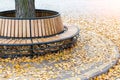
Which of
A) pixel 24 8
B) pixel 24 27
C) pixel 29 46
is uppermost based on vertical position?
pixel 24 8

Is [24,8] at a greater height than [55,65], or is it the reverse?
[24,8]

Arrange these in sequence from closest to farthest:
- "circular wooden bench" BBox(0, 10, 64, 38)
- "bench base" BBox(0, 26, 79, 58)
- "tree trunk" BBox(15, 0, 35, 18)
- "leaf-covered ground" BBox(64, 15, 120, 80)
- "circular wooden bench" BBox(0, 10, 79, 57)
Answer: "bench base" BBox(0, 26, 79, 58) < "circular wooden bench" BBox(0, 10, 79, 57) < "circular wooden bench" BBox(0, 10, 64, 38) < "tree trunk" BBox(15, 0, 35, 18) < "leaf-covered ground" BBox(64, 15, 120, 80)

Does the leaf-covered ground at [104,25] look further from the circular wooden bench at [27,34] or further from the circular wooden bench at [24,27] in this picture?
the circular wooden bench at [24,27]

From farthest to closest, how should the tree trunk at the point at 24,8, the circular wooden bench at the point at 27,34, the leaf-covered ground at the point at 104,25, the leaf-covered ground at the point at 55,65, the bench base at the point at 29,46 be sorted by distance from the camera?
the leaf-covered ground at the point at 104,25, the tree trunk at the point at 24,8, the circular wooden bench at the point at 27,34, the bench base at the point at 29,46, the leaf-covered ground at the point at 55,65

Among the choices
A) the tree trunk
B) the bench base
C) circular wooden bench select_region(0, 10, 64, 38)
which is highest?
the tree trunk

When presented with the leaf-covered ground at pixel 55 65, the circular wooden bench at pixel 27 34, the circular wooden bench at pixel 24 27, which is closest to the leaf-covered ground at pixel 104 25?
the leaf-covered ground at pixel 55 65

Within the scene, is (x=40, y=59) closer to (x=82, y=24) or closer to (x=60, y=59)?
(x=60, y=59)

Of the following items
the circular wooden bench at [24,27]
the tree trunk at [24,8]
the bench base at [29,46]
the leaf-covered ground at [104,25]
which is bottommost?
the leaf-covered ground at [104,25]

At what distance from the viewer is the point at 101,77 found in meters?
5.35

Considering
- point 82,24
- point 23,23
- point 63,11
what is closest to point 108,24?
point 82,24

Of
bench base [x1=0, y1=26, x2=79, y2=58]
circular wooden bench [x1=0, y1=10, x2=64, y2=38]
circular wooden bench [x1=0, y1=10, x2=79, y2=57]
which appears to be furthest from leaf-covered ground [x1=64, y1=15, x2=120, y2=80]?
circular wooden bench [x1=0, y1=10, x2=64, y2=38]

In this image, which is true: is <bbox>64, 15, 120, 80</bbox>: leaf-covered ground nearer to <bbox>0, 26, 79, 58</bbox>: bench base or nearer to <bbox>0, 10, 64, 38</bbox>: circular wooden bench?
<bbox>0, 26, 79, 58</bbox>: bench base

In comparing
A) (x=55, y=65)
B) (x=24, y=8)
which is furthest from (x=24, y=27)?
(x=55, y=65)

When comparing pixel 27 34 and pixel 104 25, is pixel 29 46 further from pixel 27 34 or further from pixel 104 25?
→ pixel 104 25
